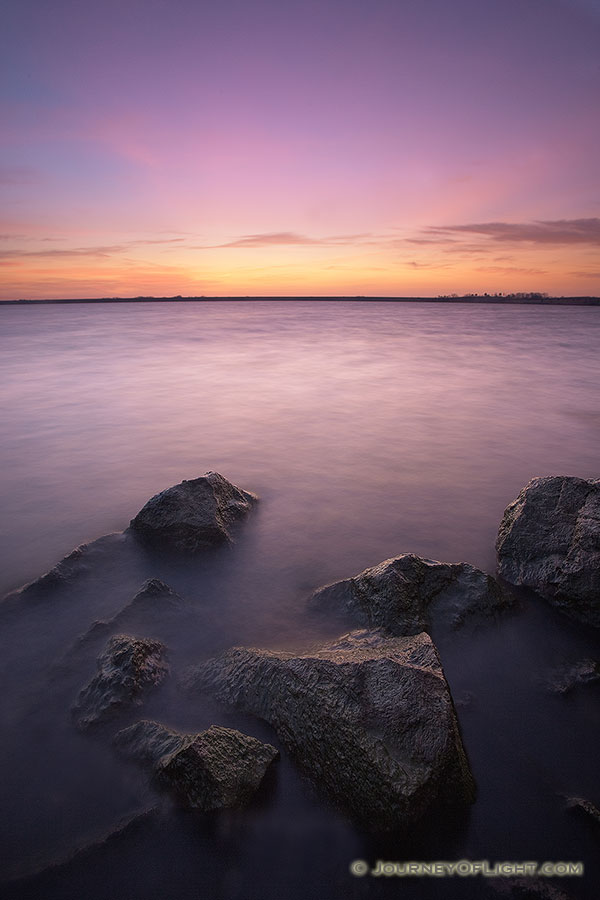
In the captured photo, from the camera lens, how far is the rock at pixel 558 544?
3832 millimetres

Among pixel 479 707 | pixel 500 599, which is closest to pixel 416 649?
pixel 479 707

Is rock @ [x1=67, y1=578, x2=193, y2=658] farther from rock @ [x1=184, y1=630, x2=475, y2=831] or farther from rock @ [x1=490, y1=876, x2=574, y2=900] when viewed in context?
rock @ [x1=490, y1=876, x2=574, y2=900]

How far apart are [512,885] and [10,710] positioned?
296cm

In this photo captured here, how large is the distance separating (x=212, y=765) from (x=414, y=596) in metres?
1.88

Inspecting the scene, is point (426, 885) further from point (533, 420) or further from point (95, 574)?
point (533, 420)

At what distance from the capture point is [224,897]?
2238 mm

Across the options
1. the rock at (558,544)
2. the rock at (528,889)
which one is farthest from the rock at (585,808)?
the rock at (558,544)

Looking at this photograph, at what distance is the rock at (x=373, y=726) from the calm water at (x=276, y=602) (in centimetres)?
15

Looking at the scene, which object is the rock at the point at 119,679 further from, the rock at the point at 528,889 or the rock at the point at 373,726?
the rock at the point at 528,889

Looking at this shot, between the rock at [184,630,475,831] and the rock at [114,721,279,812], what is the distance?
271mm

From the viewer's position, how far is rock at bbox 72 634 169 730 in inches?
118

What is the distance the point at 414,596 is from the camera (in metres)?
3.71

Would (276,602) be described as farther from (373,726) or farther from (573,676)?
(573,676)

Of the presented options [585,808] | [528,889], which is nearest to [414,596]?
[585,808]
